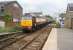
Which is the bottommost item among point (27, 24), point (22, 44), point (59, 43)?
point (22, 44)

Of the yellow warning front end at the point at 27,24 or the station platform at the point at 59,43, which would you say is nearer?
the station platform at the point at 59,43

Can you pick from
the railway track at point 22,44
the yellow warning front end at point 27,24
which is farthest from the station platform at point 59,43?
the yellow warning front end at point 27,24

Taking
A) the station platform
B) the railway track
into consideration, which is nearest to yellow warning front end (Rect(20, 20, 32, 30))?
the station platform

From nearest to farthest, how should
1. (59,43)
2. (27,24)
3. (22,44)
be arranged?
(59,43)
(22,44)
(27,24)

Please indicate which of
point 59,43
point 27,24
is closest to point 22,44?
point 59,43

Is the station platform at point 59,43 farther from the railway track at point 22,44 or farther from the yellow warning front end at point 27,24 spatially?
the yellow warning front end at point 27,24

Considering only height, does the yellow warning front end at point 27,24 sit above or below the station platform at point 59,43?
above

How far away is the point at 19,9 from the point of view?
68188 mm

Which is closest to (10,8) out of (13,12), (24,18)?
(13,12)

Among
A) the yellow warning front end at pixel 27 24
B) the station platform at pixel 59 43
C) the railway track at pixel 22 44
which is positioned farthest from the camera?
the yellow warning front end at pixel 27 24

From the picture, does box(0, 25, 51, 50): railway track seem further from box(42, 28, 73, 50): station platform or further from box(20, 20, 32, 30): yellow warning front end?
box(20, 20, 32, 30): yellow warning front end

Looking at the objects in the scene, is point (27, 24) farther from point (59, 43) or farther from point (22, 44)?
point (59, 43)

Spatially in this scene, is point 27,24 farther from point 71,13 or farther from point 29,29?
point 71,13

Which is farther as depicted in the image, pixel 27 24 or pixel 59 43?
pixel 27 24
